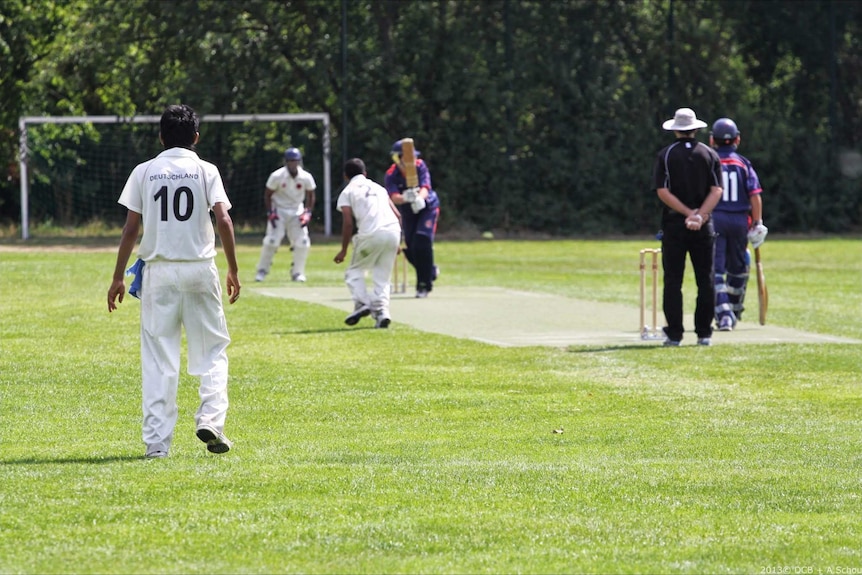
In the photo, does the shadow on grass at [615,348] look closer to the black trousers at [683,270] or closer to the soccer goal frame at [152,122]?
the black trousers at [683,270]

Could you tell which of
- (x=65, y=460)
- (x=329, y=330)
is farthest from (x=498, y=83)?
(x=65, y=460)

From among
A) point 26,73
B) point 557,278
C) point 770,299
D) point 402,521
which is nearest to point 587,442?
point 402,521

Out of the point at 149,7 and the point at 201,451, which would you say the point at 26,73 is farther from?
the point at 201,451

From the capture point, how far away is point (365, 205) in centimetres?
1577

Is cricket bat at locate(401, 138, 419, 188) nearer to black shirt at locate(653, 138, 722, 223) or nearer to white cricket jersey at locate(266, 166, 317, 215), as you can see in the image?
white cricket jersey at locate(266, 166, 317, 215)

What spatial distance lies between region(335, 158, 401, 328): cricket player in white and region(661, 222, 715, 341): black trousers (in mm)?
2993

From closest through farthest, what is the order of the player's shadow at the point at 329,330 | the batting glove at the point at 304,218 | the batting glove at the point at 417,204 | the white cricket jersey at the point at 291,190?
1. the player's shadow at the point at 329,330
2. the batting glove at the point at 417,204
3. the batting glove at the point at 304,218
4. the white cricket jersey at the point at 291,190

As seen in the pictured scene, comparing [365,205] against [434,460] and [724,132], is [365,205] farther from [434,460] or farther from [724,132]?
[434,460]

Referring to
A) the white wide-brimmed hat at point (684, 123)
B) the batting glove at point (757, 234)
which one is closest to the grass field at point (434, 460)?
the batting glove at point (757, 234)

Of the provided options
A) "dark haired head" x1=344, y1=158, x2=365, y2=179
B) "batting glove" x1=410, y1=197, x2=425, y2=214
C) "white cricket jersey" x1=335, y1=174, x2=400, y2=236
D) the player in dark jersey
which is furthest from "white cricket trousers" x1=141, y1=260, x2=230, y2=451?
"batting glove" x1=410, y1=197, x2=425, y2=214

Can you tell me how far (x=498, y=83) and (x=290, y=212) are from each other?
43.1 ft

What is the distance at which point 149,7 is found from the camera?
114ft

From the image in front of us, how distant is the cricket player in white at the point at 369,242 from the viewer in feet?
51.5

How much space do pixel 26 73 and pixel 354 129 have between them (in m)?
7.58
